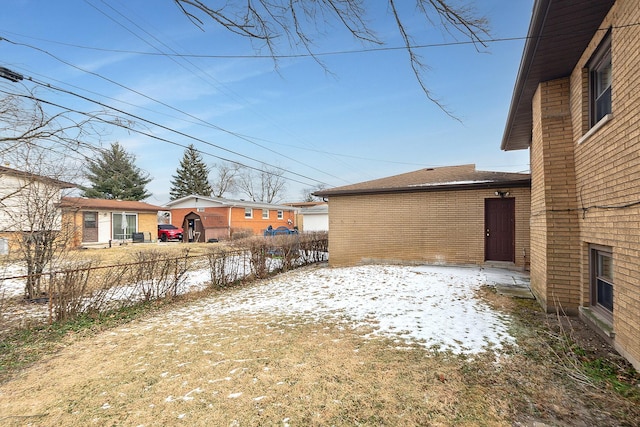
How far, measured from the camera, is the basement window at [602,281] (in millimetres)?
4160

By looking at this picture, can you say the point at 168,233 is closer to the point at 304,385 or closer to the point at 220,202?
the point at 220,202

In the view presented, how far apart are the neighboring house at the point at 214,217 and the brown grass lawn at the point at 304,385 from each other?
64.5 ft

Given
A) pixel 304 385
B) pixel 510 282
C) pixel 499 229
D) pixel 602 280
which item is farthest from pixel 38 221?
pixel 499 229

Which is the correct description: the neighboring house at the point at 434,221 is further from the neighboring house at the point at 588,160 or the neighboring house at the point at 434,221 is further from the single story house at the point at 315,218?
the single story house at the point at 315,218

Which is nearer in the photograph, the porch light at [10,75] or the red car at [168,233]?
the porch light at [10,75]

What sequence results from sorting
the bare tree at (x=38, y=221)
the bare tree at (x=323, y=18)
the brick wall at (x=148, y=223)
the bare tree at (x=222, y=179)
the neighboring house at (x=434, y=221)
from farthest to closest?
the bare tree at (x=222, y=179)
the brick wall at (x=148, y=223)
the neighboring house at (x=434, y=221)
the bare tree at (x=38, y=221)
the bare tree at (x=323, y=18)

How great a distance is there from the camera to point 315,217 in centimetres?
3328

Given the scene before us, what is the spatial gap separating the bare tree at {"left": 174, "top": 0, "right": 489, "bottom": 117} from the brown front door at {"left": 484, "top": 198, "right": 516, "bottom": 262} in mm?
8677

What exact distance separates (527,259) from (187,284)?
33.1 feet

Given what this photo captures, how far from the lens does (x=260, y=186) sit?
181 feet

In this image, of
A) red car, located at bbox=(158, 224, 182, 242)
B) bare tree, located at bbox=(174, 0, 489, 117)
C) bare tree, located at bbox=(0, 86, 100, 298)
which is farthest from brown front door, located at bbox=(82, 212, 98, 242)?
bare tree, located at bbox=(174, 0, 489, 117)

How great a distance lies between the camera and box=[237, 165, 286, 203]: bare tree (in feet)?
178

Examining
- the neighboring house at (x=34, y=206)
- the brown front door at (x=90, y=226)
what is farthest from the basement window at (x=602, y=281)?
A: the brown front door at (x=90, y=226)

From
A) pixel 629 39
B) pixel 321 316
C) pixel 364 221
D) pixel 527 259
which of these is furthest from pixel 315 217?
pixel 629 39
